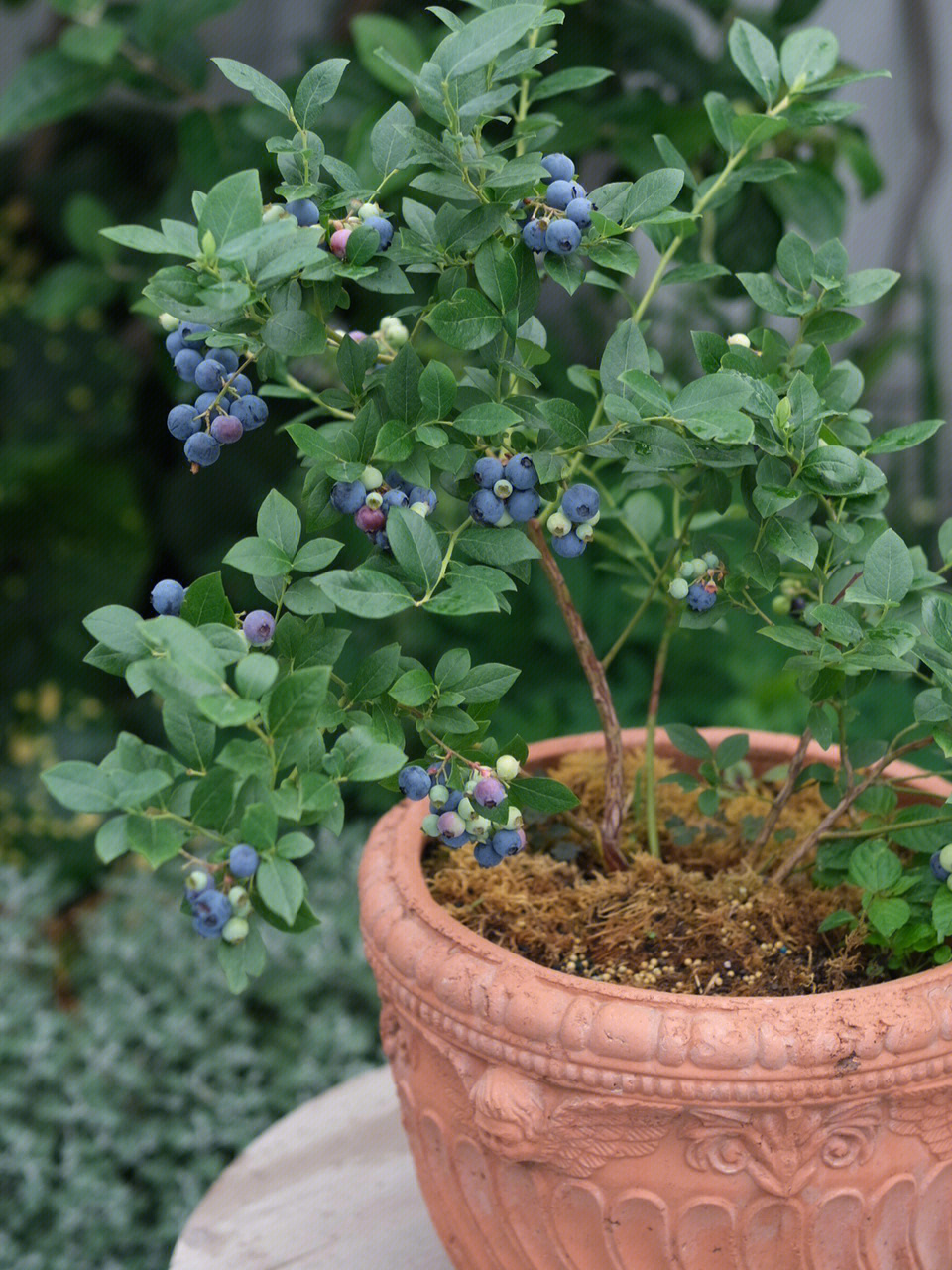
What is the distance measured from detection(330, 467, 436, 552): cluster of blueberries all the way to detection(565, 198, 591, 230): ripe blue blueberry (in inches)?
6.8

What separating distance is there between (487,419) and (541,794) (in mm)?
236

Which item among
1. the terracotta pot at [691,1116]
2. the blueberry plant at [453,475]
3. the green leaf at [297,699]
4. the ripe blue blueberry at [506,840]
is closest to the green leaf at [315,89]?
the blueberry plant at [453,475]

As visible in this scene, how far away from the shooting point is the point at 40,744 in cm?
252

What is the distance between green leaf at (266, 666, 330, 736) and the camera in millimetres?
656

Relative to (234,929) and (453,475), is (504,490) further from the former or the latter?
(234,929)

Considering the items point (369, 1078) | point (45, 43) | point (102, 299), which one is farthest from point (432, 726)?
point (45, 43)

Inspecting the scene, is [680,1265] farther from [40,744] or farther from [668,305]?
[668,305]

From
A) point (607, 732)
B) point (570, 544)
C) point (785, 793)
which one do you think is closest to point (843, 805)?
point (785, 793)

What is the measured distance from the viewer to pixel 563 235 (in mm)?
727

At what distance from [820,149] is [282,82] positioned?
0.80m

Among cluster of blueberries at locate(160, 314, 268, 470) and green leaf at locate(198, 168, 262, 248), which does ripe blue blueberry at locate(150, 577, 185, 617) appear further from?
green leaf at locate(198, 168, 262, 248)

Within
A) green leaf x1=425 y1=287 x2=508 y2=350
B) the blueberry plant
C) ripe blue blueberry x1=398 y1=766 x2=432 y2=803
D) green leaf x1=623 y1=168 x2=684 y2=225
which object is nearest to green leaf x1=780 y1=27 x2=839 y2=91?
the blueberry plant

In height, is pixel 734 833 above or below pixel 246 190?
below

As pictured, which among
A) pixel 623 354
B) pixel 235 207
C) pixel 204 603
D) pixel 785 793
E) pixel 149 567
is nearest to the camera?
pixel 235 207
